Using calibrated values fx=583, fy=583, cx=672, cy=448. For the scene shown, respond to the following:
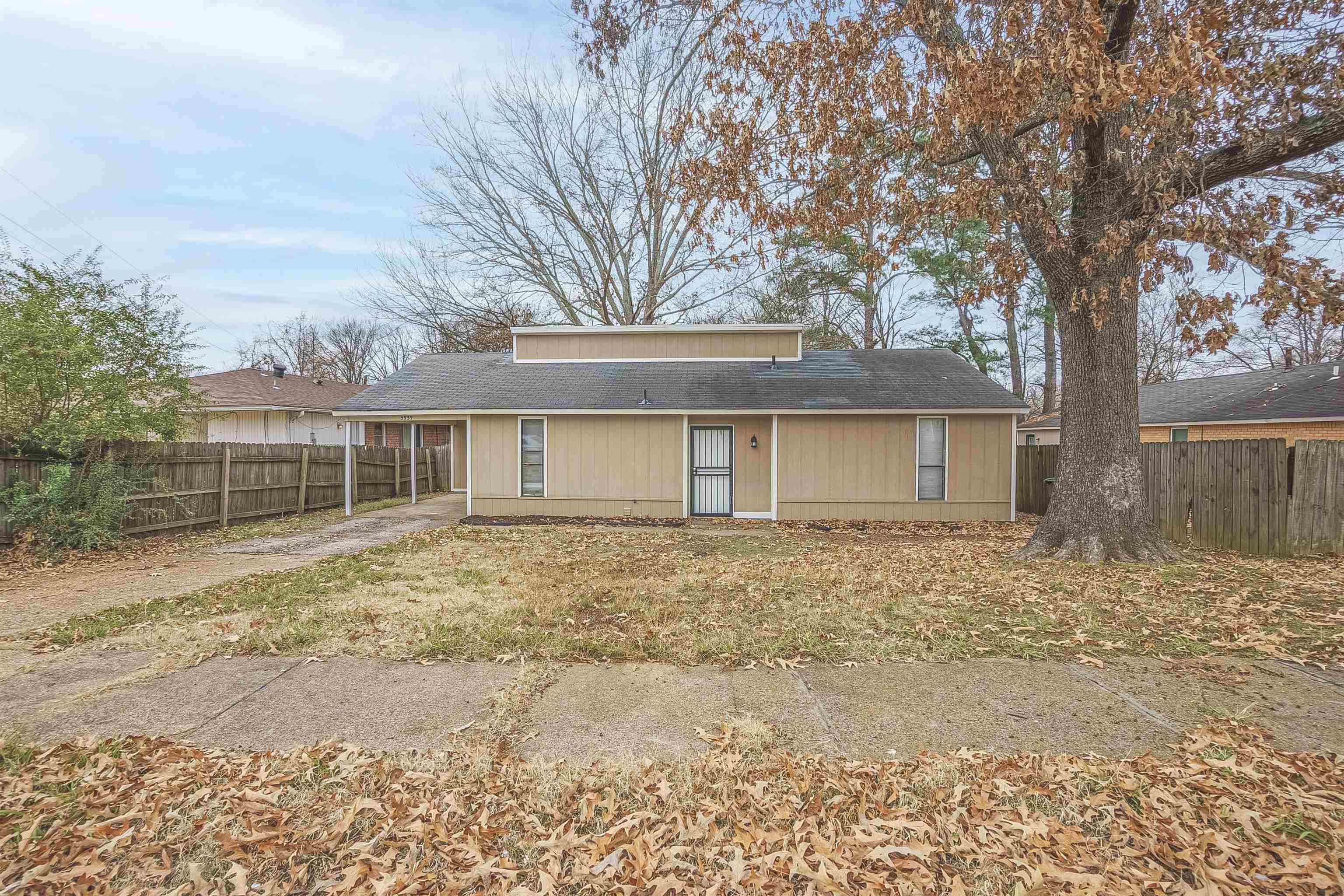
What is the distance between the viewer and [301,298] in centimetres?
3117

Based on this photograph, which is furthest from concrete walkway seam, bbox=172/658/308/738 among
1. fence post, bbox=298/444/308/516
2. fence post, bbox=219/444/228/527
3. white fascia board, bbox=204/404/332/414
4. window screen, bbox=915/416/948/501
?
white fascia board, bbox=204/404/332/414

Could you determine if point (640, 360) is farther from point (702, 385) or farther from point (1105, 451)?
point (1105, 451)

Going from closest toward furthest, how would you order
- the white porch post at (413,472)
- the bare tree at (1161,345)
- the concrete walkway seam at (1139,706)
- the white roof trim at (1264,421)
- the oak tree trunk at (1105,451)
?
the concrete walkway seam at (1139,706), the oak tree trunk at (1105,451), the white roof trim at (1264,421), the white porch post at (413,472), the bare tree at (1161,345)

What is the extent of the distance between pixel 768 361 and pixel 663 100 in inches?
366

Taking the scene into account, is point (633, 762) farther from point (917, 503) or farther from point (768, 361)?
point (768, 361)

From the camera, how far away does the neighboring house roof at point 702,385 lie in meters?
11.3

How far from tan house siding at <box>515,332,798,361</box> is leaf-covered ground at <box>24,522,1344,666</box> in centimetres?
681

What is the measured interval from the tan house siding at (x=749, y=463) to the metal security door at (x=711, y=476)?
12 centimetres

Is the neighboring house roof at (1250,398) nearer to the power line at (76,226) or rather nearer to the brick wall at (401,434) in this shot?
the power line at (76,226)

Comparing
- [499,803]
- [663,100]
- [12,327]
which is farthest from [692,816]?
[663,100]

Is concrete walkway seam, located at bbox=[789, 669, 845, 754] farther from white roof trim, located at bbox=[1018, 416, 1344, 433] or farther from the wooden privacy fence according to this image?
white roof trim, located at bbox=[1018, 416, 1344, 433]

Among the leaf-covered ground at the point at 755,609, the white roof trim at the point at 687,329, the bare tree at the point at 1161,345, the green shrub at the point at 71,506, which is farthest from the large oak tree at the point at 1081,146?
the bare tree at the point at 1161,345

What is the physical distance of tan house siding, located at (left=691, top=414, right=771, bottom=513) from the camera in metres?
11.8

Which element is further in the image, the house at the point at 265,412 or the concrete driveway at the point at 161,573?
the house at the point at 265,412
